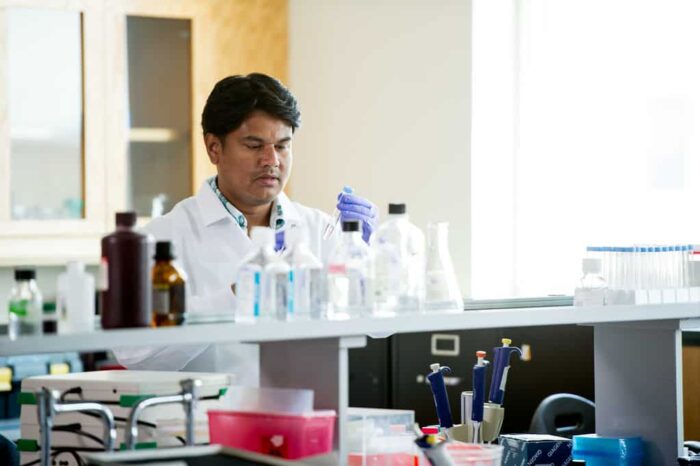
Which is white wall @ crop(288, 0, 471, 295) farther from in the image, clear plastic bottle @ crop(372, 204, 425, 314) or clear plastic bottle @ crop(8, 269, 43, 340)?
clear plastic bottle @ crop(8, 269, 43, 340)

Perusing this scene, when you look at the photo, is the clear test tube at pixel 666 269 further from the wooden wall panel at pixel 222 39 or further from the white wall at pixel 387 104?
the wooden wall panel at pixel 222 39

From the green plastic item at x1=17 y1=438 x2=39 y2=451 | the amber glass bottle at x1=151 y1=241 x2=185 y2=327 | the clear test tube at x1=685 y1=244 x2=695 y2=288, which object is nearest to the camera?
the amber glass bottle at x1=151 y1=241 x2=185 y2=327

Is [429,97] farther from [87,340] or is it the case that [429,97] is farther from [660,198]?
[87,340]

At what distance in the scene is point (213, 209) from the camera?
8.52 feet

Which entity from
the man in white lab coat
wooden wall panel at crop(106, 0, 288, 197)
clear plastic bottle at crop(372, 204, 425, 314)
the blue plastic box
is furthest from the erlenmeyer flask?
wooden wall panel at crop(106, 0, 288, 197)

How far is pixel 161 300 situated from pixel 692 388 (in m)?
1.92

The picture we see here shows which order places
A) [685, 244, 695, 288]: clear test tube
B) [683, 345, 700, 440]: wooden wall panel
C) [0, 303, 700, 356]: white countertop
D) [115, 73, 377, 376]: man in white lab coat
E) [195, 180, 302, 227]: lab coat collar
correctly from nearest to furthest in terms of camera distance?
[0, 303, 700, 356]: white countertop < [685, 244, 695, 288]: clear test tube < [115, 73, 377, 376]: man in white lab coat < [195, 180, 302, 227]: lab coat collar < [683, 345, 700, 440]: wooden wall panel

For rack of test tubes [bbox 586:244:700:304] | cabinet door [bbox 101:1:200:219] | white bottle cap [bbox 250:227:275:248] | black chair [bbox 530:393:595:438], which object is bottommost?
black chair [bbox 530:393:595:438]

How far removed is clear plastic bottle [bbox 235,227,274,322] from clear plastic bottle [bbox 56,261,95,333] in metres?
0.23

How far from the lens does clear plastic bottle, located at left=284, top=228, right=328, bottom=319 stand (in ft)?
→ 5.75

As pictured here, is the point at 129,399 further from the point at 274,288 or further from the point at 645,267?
the point at 645,267

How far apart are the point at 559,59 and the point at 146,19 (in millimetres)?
1459

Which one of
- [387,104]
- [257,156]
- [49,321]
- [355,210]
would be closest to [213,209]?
[257,156]

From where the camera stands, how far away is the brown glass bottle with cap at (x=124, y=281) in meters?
1.59
